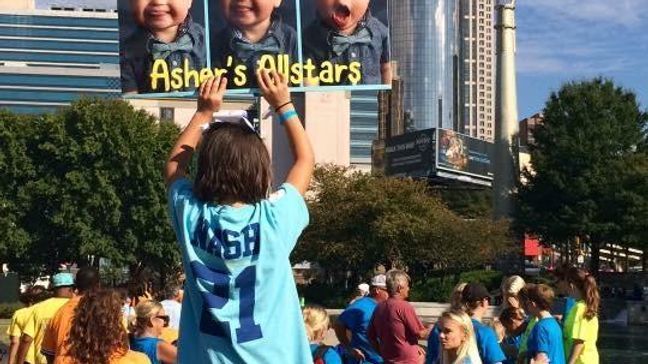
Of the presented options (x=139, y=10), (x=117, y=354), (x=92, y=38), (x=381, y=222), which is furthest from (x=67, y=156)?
(x=92, y=38)

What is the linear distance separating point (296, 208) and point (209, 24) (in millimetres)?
14225

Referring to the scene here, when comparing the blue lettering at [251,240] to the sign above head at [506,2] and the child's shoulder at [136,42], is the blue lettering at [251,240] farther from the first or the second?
the sign above head at [506,2]

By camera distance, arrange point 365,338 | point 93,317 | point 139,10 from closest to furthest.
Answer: point 93,317 < point 365,338 < point 139,10

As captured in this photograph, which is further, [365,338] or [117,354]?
[365,338]

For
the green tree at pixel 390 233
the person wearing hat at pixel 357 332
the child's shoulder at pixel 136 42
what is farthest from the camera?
the green tree at pixel 390 233

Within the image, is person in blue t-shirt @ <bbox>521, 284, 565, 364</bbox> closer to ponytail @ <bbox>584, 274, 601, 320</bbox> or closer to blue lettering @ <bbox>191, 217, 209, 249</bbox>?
ponytail @ <bbox>584, 274, 601, 320</bbox>

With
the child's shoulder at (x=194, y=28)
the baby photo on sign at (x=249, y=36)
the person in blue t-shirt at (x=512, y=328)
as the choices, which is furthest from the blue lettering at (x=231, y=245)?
the child's shoulder at (x=194, y=28)

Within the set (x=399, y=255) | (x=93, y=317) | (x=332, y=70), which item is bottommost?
(x=399, y=255)

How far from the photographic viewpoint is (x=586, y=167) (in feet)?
171

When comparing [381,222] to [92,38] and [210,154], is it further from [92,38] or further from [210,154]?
[92,38]

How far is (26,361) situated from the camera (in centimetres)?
819

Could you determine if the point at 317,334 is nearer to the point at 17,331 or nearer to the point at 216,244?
the point at 17,331

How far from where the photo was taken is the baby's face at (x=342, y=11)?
16.5 meters

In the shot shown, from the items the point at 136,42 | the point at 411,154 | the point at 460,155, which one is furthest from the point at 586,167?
the point at 136,42
